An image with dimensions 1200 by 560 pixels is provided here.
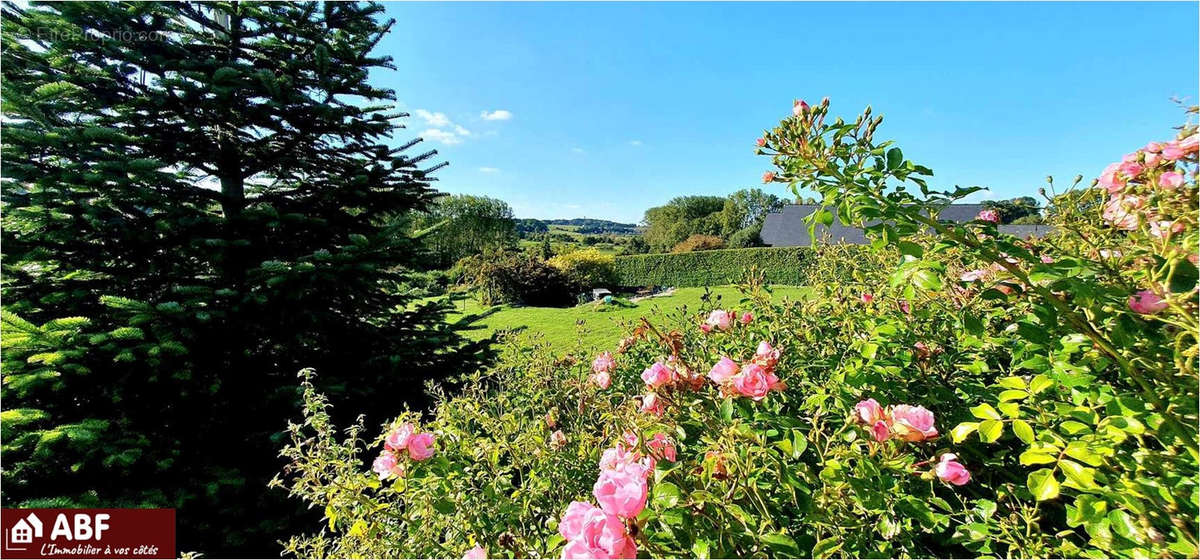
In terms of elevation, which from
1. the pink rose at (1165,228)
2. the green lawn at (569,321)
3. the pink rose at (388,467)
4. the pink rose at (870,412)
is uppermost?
the pink rose at (1165,228)

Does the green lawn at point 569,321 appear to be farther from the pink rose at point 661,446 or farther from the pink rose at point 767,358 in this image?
the pink rose at point 661,446

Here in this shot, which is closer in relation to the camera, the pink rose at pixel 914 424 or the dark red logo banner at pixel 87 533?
the pink rose at pixel 914 424

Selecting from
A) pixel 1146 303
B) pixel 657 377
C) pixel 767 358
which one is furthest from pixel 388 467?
pixel 1146 303

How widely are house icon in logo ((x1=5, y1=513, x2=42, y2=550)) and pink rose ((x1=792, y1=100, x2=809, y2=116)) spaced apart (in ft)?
14.5

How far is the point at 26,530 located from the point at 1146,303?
4.91 meters

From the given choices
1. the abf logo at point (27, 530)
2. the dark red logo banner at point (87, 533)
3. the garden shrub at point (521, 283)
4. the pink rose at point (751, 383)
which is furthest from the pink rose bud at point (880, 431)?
the garden shrub at point (521, 283)

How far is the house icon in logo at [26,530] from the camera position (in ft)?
8.85

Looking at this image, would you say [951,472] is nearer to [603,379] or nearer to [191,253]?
[603,379]

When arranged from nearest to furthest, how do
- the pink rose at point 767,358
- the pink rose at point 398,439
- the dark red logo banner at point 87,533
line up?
Answer: the pink rose at point 767,358 < the pink rose at point 398,439 < the dark red logo banner at point 87,533

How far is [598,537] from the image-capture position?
2.86ft

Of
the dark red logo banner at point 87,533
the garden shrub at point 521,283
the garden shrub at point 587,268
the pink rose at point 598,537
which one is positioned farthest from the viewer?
the garden shrub at point 587,268

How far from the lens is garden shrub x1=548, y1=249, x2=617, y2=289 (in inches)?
683

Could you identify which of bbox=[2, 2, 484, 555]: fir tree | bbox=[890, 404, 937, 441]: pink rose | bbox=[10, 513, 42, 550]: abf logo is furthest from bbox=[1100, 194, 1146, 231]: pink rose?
bbox=[10, 513, 42, 550]: abf logo

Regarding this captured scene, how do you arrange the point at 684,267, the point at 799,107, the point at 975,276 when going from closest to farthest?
the point at 799,107
the point at 975,276
the point at 684,267
